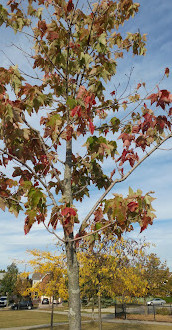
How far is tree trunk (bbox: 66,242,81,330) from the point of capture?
10.8 feet

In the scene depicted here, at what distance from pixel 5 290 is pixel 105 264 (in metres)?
39.4

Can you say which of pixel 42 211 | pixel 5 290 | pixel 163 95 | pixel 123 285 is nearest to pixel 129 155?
pixel 163 95

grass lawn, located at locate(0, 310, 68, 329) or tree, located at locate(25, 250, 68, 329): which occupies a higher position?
tree, located at locate(25, 250, 68, 329)

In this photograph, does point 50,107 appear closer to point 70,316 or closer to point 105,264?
point 70,316

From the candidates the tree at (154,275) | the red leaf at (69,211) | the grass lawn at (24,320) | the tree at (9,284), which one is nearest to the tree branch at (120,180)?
the red leaf at (69,211)

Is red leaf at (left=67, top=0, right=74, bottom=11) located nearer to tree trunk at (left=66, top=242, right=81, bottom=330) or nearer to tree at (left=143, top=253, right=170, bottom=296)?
tree trunk at (left=66, top=242, right=81, bottom=330)

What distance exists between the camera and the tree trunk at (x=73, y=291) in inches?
130

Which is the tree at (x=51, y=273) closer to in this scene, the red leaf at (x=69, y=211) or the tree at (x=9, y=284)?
the red leaf at (x=69, y=211)

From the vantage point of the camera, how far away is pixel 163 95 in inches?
135

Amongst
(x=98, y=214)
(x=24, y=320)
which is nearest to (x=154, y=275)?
(x=24, y=320)

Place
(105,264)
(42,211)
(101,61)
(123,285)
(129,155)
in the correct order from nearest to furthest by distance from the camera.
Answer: (42,211) < (129,155) < (101,61) < (105,264) < (123,285)

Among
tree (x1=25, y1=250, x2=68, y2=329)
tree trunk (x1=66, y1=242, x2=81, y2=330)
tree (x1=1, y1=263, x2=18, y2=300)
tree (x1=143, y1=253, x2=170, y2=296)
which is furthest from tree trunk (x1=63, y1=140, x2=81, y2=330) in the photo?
tree (x1=1, y1=263, x2=18, y2=300)

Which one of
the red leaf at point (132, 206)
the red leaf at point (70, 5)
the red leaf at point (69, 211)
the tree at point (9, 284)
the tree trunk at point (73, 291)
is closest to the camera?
the red leaf at point (132, 206)

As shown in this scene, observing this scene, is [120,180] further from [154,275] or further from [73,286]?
[154,275]
